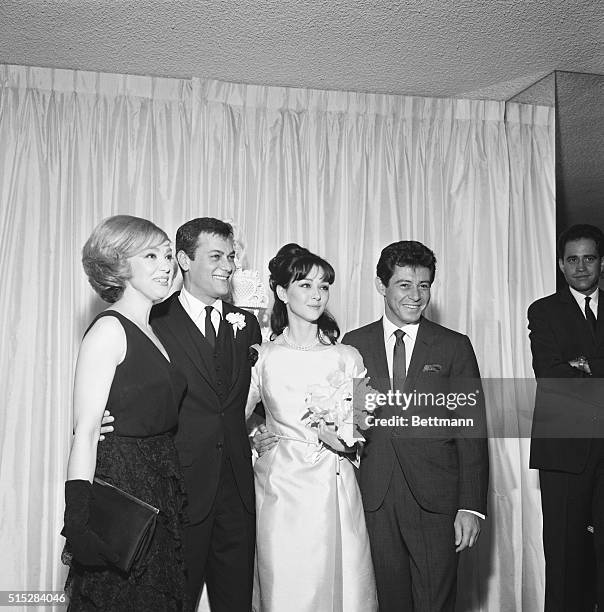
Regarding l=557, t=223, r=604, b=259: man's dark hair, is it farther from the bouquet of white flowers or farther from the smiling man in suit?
the smiling man in suit

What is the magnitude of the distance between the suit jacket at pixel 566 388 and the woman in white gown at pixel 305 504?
1145 mm

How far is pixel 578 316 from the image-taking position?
3.61 metres

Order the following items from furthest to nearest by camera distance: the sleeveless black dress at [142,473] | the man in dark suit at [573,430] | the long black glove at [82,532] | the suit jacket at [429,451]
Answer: the man in dark suit at [573,430] < the suit jacket at [429,451] < the sleeveless black dress at [142,473] < the long black glove at [82,532]

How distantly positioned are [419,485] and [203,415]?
88 centimetres

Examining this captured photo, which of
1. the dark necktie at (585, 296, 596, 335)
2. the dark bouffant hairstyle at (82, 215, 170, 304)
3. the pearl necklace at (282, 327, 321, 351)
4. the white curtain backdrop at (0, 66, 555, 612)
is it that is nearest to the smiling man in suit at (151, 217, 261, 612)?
the pearl necklace at (282, 327, 321, 351)

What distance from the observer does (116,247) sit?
240cm

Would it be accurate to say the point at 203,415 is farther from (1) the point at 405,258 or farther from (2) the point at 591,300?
(2) the point at 591,300

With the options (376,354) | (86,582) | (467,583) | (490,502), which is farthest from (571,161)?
(86,582)

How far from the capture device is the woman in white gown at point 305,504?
280 cm

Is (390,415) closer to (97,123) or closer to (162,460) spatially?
(162,460)

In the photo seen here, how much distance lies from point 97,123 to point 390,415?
2.04 metres

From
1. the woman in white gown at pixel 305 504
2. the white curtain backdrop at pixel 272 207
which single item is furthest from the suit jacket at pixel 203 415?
the white curtain backdrop at pixel 272 207

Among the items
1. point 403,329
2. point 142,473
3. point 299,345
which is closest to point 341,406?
point 299,345

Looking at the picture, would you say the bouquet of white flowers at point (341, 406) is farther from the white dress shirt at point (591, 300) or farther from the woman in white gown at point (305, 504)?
the white dress shirt at point (591, 300)
